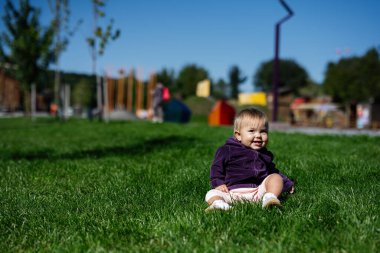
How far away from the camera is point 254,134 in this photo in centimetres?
388

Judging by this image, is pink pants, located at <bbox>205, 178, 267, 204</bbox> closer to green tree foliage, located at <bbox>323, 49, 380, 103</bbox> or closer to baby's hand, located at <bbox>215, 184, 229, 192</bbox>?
baby's hand, located at <bbox>215, 184, 229, 192</bbox>

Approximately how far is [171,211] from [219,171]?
0.80m

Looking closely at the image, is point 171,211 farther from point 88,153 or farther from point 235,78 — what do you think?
point 235,78

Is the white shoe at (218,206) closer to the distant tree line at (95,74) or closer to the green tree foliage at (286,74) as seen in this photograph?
the distant tree line at (95,74)

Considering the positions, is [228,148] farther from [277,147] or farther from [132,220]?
[277,147]

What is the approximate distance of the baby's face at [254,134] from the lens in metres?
3.87

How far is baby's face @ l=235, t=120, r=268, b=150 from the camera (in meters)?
3.87

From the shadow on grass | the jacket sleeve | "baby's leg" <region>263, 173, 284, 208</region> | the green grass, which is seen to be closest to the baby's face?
the jacket sleeve

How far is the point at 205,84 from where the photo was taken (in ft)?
84.3

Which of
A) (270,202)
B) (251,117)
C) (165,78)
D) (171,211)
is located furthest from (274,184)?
(165,78)

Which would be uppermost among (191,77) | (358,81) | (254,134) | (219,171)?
(191,77)

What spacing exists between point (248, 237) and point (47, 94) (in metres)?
71.8

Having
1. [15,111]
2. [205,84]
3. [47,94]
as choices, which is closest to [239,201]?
[205,84]

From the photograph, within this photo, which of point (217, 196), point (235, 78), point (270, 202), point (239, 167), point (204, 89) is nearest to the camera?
point (270, 202)
